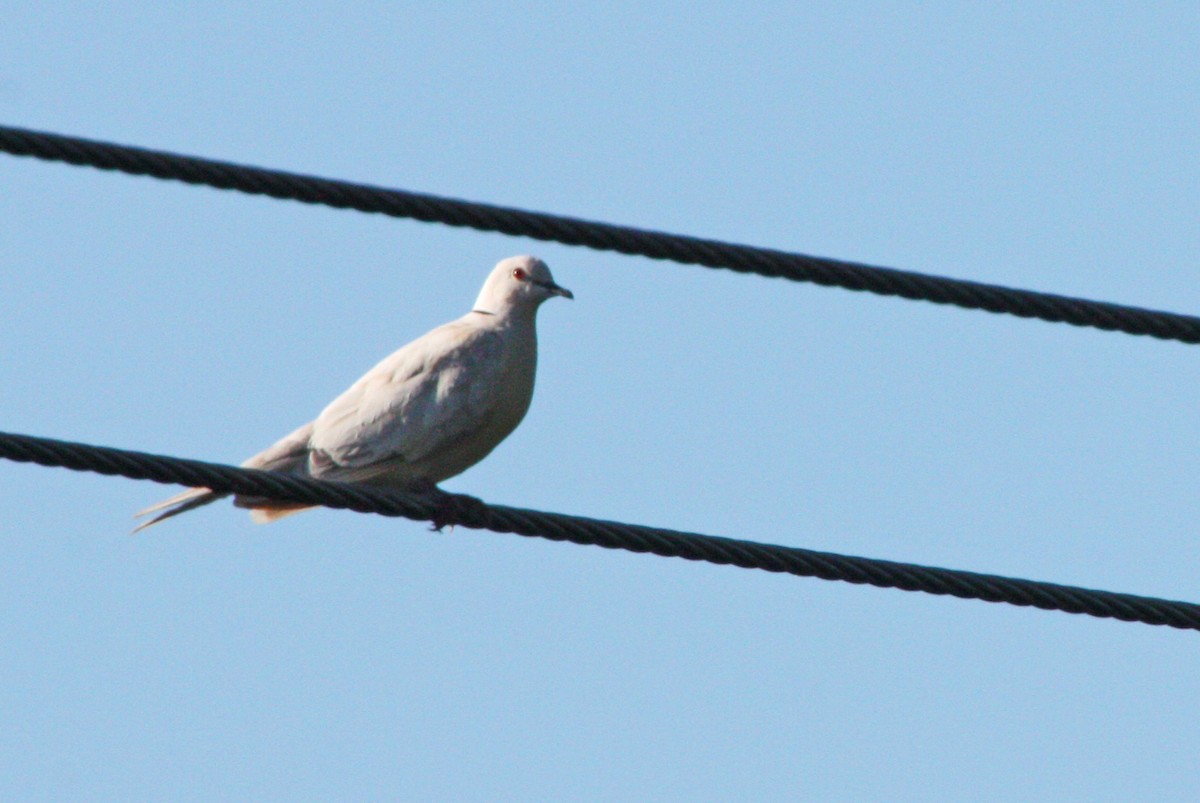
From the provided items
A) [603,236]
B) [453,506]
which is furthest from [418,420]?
[603,236]

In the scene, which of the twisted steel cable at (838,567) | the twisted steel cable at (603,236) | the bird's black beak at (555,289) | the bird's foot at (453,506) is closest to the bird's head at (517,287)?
the bird's black beak at (555,289)

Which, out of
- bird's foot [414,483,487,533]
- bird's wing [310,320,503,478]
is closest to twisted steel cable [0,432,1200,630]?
bird's foot [414,483,487,533]

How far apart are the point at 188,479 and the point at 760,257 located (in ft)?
4.16

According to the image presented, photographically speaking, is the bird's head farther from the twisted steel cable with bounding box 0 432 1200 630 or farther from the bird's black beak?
the twisted steel cable with bounding box 0 432 1200 630

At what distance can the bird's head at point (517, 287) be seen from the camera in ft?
26.4

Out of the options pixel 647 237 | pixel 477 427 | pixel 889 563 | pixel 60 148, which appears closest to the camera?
pixel 60 148

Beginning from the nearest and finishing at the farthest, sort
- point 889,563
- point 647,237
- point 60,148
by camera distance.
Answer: point 60,148
point 647,237
point 889,563

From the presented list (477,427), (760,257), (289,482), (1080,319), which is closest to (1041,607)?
(1080,319)

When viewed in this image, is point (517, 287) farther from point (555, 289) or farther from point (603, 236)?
point (603, 236)

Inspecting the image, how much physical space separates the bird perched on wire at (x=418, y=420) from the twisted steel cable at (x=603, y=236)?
338 cm

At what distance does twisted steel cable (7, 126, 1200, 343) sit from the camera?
359 cm

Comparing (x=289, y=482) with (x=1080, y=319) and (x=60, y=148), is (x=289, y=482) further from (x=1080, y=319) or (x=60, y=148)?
(x=1080, y=319)

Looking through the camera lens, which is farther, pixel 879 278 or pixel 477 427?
pixel 477 427

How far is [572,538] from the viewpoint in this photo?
427cm
